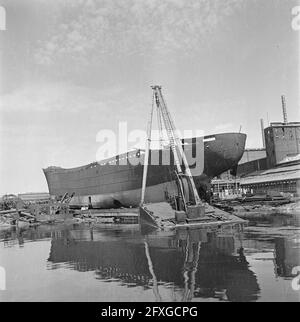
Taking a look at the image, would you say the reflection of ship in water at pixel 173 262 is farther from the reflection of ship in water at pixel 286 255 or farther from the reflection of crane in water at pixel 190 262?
the reflection of ship in water at pixel 286 255

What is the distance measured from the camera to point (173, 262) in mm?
14469

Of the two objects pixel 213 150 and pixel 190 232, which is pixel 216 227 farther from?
pixel 213 150

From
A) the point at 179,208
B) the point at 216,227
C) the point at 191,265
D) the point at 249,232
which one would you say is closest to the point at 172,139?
the point at 179,208

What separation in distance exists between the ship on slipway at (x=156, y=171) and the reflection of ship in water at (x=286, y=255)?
16.4 metres

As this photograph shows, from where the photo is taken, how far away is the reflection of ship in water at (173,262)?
34.1 feet

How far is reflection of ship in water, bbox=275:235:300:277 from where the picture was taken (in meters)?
11.9

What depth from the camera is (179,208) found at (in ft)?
98.6

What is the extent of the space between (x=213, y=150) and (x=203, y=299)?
33.7 meters

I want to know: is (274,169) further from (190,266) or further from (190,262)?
(190,266)

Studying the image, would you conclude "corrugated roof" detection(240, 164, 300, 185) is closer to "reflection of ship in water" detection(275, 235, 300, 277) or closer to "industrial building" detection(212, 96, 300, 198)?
"industrial building" detection(212, 96, 300, 198)

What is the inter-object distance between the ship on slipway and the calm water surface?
47.7 ft

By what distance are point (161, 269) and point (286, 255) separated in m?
5.11

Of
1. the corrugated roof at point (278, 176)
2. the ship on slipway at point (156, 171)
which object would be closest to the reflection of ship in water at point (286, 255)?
the ship on slipway at point (156, 171)
